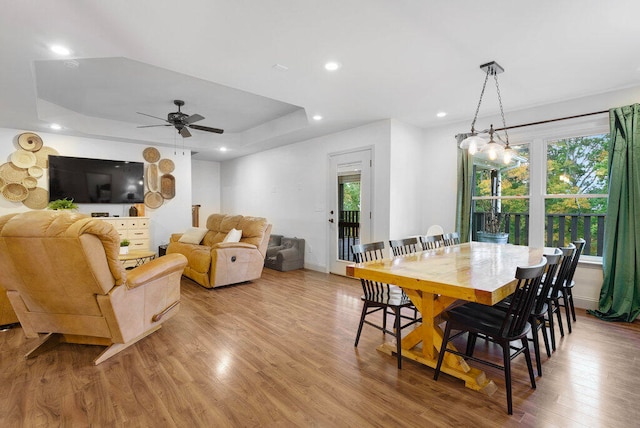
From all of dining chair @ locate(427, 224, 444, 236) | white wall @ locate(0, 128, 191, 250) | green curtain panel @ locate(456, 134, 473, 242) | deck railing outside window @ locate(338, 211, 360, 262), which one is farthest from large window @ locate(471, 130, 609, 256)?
white wall @ locate(0, 128, 191, 250)

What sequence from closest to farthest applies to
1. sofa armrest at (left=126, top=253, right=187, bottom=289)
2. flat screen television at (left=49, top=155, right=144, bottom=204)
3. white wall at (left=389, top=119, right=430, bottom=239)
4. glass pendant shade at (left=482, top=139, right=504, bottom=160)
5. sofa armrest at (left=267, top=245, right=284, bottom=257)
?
sofa armrest at (left=126, top=253, right=187, bottom=289), glass pendant shade at (left=482, top=139, right=504, bottom=160), white wall at (left=389, top=119, right=430, bottom=239), flat screen television at (left=49, top=155, right=144, bottom=204), sofa armrest at (left=267, top=245, right=284, bottom=257)

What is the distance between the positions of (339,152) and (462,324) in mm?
4039

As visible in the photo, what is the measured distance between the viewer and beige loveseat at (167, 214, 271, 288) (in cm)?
453

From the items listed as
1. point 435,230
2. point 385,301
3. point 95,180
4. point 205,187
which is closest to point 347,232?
point 435,230

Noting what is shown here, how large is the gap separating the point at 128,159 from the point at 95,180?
29.3 inches

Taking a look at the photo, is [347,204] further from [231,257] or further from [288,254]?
[231,257]

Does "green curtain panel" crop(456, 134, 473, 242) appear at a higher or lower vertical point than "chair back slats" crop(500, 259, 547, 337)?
higher

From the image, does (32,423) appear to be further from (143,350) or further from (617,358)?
(617,358)

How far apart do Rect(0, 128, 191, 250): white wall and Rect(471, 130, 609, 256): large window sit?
236 inches

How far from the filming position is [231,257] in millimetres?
4602

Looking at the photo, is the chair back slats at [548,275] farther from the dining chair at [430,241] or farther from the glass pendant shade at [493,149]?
the dining chair at [430,241]

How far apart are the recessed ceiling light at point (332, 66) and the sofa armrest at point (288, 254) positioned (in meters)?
3.62

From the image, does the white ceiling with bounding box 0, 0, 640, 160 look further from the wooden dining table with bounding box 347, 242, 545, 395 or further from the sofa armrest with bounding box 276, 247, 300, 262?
the sofa armrest with bounding box 276, 247, 300, 262

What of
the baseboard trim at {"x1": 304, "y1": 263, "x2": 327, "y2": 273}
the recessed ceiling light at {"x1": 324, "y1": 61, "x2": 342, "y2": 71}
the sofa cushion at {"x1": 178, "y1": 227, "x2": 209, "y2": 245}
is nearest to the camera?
the recessed ceiling light at {"x1": 324, "y1": 61, "x2": 342, "y2": 71}
